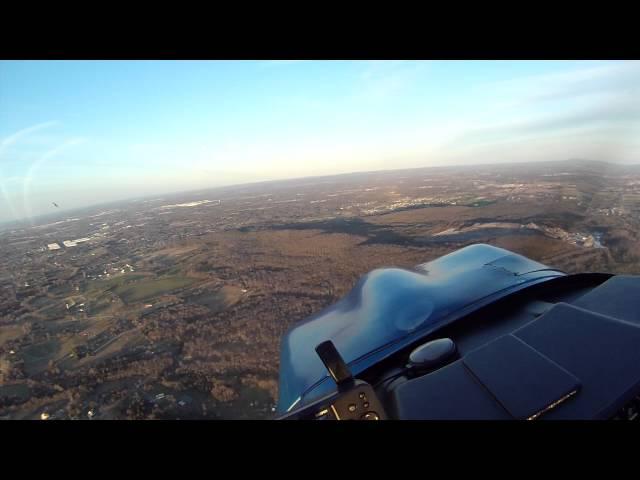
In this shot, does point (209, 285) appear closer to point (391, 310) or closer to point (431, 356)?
point (391, 310)

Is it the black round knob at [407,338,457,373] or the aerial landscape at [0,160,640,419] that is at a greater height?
the black round knob at [407,338,457,373]

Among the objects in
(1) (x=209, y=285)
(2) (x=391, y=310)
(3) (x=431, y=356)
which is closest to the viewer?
(3) (x=431, y=356)

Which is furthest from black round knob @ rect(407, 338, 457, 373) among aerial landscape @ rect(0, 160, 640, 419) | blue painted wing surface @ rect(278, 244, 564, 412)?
aerial landscape @ rect(0, 160, 640, 419)

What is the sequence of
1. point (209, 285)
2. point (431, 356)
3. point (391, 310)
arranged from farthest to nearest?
point (209, 285) < point (391, 310) < point (431, 356)

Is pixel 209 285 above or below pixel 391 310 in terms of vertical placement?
below

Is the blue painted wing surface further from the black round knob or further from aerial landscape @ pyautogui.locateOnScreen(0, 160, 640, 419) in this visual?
aerial landscape @ pyautogui.locateOnScreen(0, 160, 640, 419)

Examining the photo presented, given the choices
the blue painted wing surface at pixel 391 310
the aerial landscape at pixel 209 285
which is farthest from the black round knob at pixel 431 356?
the aerial landscape at pixel 209 285

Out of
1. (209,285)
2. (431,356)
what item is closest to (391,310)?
(431,356)

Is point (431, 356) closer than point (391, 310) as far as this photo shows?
Yes
